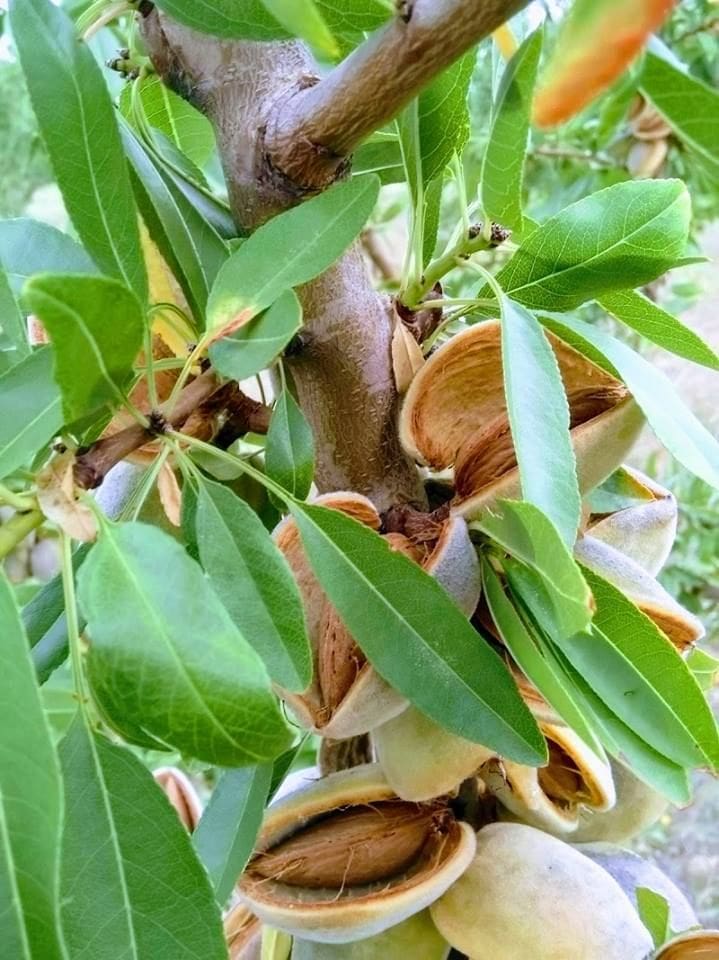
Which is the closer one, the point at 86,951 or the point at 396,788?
the point at 86,951

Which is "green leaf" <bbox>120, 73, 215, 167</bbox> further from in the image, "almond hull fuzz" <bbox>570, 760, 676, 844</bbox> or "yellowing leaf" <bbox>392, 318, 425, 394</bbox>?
"almond hull fuzz" <bbox>570, 760, 676, 844</bbox>

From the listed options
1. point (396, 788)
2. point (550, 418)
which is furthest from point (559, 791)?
point (550, 418)

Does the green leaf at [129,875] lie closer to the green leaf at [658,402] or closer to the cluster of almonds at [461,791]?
the cluster of almonds at [461,791]

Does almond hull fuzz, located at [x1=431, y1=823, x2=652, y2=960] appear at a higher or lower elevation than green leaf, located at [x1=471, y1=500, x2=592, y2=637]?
lower

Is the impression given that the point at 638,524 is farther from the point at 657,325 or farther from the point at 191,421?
the point at 191,421

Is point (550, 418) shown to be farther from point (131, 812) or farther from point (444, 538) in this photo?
point (131, 812)

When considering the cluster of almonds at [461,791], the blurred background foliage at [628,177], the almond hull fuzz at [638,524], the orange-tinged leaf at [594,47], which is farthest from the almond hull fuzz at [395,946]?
the orange-tinged leaf at [594,47]

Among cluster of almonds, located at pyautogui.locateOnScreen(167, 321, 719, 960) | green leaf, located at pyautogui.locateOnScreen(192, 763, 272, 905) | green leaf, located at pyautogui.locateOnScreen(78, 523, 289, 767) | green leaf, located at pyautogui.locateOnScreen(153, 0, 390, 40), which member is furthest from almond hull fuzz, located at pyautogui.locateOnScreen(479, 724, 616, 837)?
green leaf, located at pyautogui.locateOnScreen(153, 0, 390, 40)
